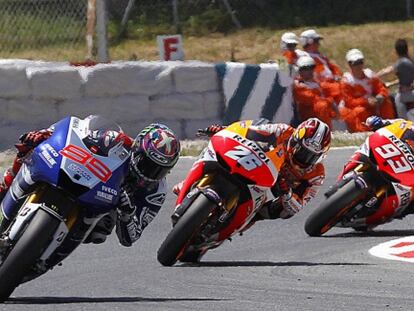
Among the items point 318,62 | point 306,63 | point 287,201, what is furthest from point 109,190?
point 318,62

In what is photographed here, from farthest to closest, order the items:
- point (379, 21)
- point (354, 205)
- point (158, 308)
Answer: point (379, 21) < point (354, 205) < point (158, 308)

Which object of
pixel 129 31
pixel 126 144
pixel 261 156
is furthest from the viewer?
pixel 129 31

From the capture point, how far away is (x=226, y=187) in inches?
391

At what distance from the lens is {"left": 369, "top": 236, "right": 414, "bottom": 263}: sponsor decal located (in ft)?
33.2

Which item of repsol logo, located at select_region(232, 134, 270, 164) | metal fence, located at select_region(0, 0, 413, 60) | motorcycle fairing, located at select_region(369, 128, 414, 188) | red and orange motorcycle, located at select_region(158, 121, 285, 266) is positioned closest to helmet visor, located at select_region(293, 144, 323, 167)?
red and orange motorcycle, located at select_region(158, 121, 285, 266)

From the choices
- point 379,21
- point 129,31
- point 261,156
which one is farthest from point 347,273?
point 379,21

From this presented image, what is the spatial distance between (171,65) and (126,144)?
733 cm

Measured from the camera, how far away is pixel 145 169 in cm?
870

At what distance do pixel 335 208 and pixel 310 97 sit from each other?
5343 mm

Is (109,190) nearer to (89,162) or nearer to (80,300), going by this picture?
(89,162)

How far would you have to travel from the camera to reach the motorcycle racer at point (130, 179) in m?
8.40

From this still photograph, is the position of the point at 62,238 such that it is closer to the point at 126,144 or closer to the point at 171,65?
the point at 126,144

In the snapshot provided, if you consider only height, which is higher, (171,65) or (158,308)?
(158,308)

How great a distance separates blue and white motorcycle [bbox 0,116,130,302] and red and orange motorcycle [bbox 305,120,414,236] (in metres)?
3.05
